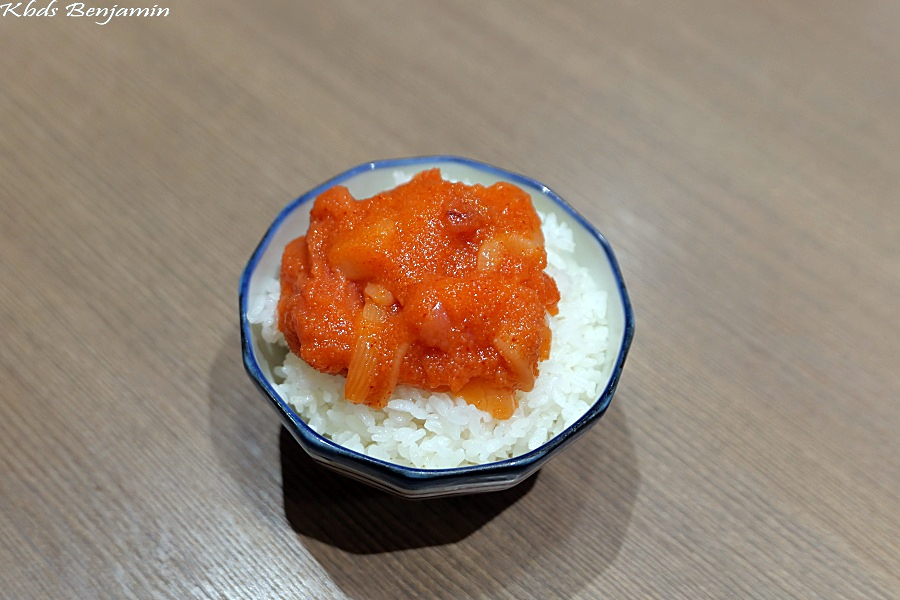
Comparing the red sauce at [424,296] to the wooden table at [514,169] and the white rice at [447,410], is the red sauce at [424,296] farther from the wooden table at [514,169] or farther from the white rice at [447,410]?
the wooden table at [514,169]

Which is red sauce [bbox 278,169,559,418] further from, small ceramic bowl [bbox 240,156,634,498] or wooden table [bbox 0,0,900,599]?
wooden table [bbox 0,0,900,599]

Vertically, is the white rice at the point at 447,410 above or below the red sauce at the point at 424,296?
below

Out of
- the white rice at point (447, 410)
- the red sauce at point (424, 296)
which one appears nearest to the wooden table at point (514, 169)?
the white rice at point (447, 410)

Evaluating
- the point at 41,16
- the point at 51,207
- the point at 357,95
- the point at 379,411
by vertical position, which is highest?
the point at 41,16

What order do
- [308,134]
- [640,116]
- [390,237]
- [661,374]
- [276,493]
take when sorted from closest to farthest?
[390,237], [276,493], [661,374], [308,134], [640,116]

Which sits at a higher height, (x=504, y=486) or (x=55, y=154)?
(x=55, y=154)

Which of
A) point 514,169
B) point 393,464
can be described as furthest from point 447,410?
point 514,169

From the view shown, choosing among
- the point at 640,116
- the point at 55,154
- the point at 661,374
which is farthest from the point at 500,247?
the point at 55,154

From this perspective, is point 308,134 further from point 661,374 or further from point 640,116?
point 661,374
